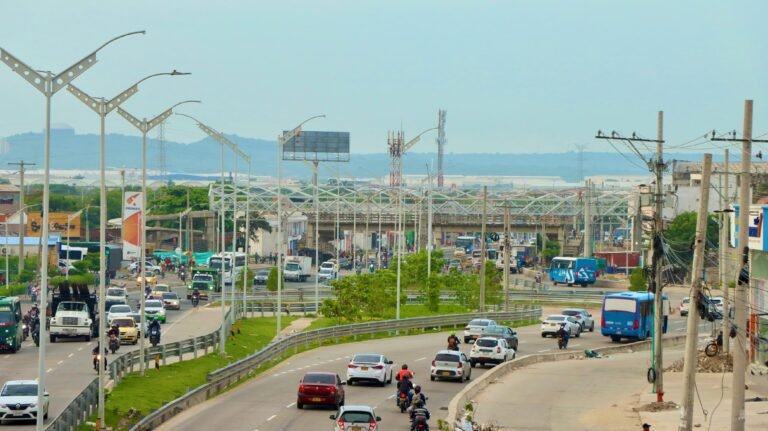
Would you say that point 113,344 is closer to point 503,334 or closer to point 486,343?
point 486,343

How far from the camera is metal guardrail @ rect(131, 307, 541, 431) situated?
40844 mm

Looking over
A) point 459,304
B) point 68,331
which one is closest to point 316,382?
point 68,331

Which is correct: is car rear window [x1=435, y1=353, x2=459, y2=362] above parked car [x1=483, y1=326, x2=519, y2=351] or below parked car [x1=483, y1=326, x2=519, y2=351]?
above

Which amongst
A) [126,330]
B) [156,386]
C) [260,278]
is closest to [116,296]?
[126,330]

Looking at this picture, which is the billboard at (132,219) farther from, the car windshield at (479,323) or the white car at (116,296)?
the white car at (116,296)

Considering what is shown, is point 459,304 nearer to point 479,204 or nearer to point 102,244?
point 102,244

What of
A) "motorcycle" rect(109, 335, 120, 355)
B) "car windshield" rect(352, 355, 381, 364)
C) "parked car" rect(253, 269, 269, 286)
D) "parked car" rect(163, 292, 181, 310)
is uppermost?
"car windshield" rect(352, 355, 381, 364)

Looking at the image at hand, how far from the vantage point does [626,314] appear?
76562mm

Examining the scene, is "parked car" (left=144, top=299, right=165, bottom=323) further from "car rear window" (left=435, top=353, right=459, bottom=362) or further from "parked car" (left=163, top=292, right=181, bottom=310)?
"car rear window" (left=435, top=353, right=459, bottom=362)

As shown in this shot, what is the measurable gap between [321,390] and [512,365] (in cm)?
1881

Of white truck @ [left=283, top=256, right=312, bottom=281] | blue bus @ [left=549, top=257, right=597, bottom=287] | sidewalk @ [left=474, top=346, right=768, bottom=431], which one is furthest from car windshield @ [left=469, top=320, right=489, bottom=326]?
white truck @ [left=283, top=256, right=312, bottom=281]

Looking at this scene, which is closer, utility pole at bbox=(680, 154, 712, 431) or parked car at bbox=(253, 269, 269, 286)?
utility pole at bbox=(680, 154, 712, 431)

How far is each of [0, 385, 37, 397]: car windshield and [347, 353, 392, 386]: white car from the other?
15.0m

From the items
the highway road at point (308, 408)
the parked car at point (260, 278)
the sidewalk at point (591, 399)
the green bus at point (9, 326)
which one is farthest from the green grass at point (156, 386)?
the parked car at point (260, 278)
